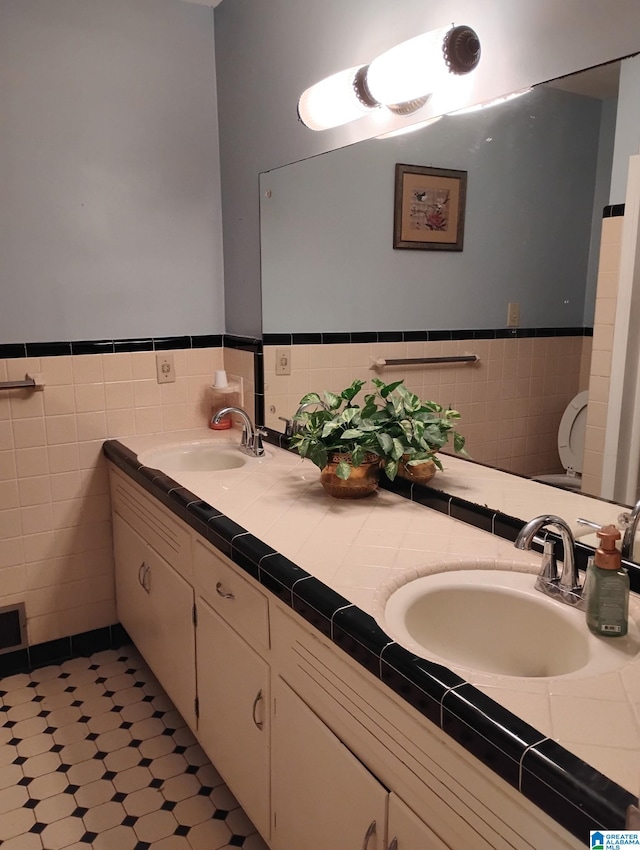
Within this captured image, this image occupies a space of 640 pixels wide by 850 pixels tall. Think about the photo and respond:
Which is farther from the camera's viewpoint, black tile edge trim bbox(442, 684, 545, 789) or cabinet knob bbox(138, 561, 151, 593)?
cabinet knob bbox(138, 561, 151, 593)

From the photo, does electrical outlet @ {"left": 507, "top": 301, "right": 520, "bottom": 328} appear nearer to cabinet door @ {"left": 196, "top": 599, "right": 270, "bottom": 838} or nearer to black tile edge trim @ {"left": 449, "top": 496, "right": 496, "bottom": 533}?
black tile edge trim @ {"left": 449, "top": 496, "right": 496, "bottom": 533}

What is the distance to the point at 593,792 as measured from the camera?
2.44 feet

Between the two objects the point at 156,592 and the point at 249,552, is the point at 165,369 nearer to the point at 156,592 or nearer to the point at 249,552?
the point at 156,592

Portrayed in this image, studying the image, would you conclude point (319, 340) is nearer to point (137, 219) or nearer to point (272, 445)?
point (272, 445)

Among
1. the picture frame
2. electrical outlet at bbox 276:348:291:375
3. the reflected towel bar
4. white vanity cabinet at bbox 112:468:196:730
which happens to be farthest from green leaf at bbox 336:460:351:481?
electrical outlet at bbox 276:348:291:375

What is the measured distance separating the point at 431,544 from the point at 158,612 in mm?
1073

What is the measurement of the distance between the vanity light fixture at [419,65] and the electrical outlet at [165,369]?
49.7 inches

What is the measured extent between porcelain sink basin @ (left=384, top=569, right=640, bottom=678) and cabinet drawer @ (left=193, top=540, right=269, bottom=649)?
1.13 ft

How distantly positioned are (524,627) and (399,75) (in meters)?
1.28

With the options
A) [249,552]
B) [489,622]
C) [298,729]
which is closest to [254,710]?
[298,729]

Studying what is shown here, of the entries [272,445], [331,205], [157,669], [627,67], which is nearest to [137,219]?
[331,205]

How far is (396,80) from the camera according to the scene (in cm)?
165

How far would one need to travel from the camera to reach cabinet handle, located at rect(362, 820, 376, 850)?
3.69 ft

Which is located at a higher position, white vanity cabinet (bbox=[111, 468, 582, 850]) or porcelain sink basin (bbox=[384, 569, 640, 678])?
porcelain sink basin (bbox=[384, 569, 640, 678])
